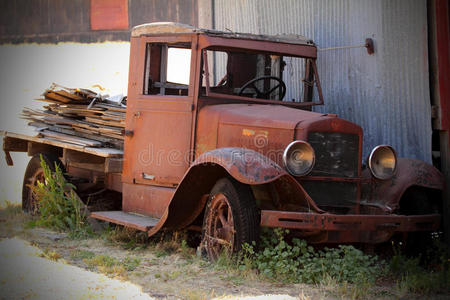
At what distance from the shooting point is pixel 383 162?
5633 mm

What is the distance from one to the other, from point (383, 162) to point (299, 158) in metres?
0.88

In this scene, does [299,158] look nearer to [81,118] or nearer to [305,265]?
[305,265]

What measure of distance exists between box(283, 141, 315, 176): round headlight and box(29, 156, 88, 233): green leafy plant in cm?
286

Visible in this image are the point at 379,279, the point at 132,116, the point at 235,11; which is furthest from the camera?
the point at 235,11

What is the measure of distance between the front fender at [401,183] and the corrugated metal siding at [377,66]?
1.84ft

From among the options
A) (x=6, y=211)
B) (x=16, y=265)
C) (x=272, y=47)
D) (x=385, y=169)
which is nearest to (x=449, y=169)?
(x=385, y=169)

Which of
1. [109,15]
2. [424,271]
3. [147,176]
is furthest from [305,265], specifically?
[109,15]

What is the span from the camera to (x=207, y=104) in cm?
622

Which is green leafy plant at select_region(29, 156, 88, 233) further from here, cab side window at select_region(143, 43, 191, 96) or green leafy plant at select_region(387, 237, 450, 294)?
green leafy plant at select_region(387, 237, 450, 294)

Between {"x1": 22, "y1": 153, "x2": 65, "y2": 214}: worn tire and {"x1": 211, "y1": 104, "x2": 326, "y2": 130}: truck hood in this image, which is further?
{"x1": 22, "y1": 153, "x2": 65, "y2": 214}: worn tire

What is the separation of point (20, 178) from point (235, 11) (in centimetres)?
520

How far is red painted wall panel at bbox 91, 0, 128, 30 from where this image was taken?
44.2 feet

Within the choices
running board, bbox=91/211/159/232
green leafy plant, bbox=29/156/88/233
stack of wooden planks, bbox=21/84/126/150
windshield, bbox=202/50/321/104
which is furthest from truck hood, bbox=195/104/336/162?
green leafy plant, bbox=29/156/88/233

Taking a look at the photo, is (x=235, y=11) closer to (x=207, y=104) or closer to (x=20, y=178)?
(x=207, y=104)
